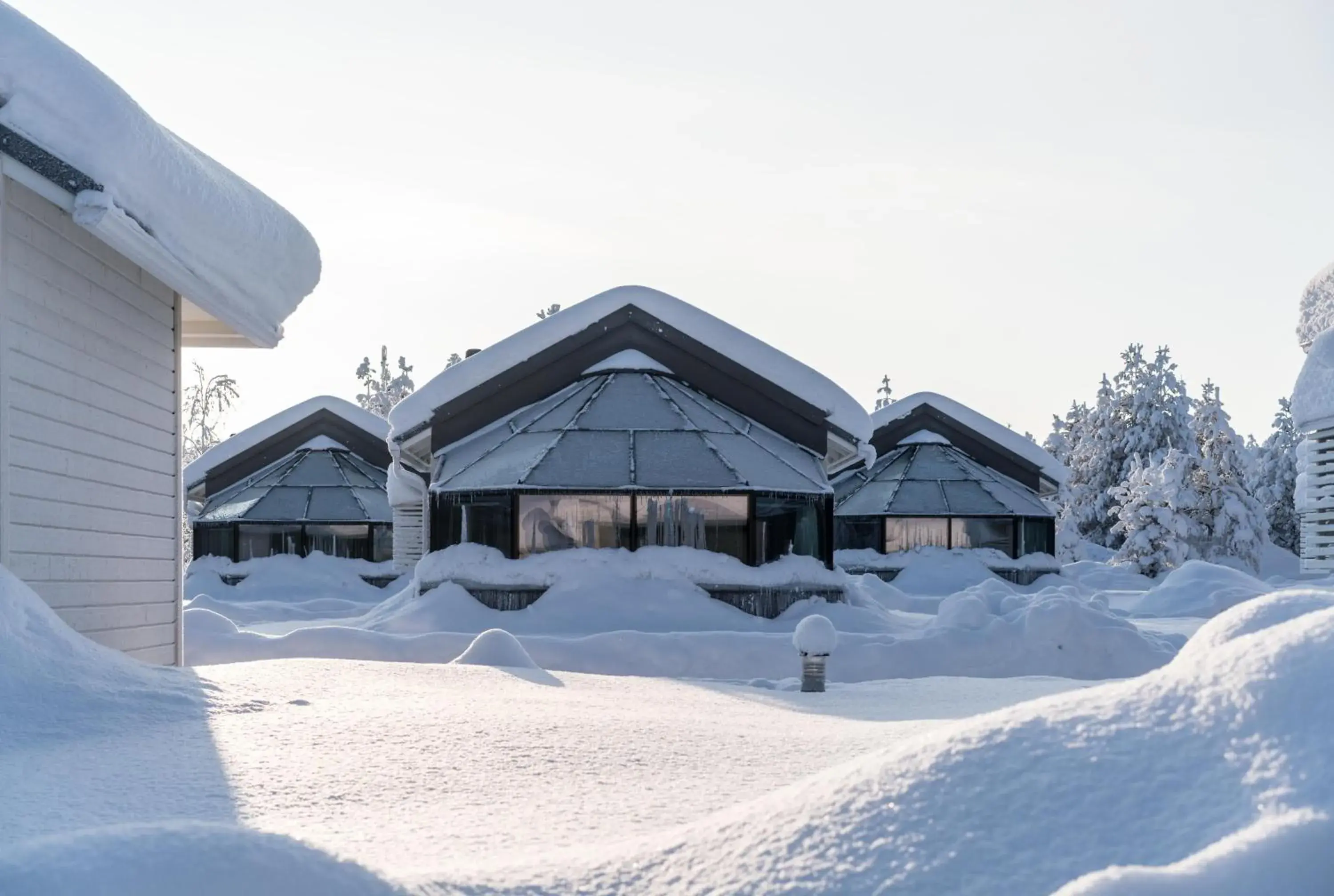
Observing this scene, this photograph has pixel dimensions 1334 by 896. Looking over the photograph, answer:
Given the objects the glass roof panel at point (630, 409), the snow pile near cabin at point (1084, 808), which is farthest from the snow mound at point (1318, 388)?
the snow pile near cabin at point (1084, 808)

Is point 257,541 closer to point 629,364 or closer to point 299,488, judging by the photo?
point 299,488

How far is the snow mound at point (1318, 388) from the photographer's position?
18141mm

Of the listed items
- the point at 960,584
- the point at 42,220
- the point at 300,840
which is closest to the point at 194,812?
the point at 300,840

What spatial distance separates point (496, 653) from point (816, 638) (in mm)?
2858

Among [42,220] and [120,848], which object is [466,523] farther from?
[120,848]

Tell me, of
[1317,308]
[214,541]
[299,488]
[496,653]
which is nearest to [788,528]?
[496,653]

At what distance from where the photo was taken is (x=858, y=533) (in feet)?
97.1

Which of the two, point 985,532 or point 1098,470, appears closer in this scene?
point 985,532

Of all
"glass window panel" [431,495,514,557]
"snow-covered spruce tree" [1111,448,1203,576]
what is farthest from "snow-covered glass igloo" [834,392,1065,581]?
"glass window panel" [431,495,514,557]

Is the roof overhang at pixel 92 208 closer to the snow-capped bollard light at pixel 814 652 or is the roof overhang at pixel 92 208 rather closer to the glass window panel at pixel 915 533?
the snow-capped bollard light at pixel 814 652

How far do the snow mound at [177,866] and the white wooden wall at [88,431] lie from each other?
5714 millimetres

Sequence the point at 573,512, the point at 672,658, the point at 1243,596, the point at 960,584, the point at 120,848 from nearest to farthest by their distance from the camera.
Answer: the point at 120,848
the point at 672,658
the point at 573,512
the point at 1243,596
the point at 960,584

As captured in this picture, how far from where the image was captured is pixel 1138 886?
2.82m

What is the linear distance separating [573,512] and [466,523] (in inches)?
66.0
